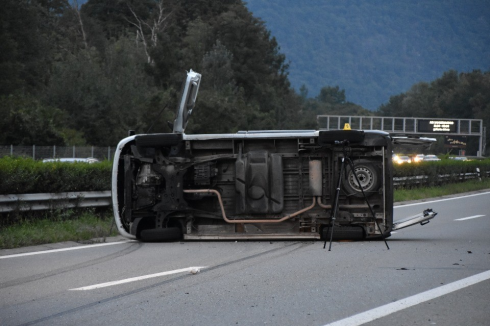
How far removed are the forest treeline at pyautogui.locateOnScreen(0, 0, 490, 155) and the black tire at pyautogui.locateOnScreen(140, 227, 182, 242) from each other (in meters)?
33.2

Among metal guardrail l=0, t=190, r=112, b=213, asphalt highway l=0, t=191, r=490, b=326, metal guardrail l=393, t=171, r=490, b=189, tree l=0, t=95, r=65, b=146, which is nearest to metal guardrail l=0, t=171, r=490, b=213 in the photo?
metal guardrail l=0, t=190, r=112, b=213

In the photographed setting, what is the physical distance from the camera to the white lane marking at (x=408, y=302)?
6867 mm

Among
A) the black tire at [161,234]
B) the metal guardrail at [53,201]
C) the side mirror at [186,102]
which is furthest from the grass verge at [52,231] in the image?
the side mirror at [186,102]

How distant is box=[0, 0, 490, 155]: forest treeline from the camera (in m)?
57.2

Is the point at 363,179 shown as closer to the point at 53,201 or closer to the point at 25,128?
the point at 53,201

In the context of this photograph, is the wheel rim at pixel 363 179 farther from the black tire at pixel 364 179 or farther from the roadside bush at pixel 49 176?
the roadside bush at pixel 49 176

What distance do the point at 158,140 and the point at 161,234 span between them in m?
1.45

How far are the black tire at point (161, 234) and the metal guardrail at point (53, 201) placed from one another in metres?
2.62

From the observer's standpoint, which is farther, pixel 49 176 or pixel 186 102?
pixel 49 176

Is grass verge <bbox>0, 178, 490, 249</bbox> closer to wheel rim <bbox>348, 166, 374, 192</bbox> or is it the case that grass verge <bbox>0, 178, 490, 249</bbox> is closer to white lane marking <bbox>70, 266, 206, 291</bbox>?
white lane marking <bbox>70, 266, 206, 291</bbox>

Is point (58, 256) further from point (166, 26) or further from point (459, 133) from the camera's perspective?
point (459, 133)

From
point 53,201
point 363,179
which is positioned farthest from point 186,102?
point 363,179

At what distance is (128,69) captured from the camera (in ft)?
231

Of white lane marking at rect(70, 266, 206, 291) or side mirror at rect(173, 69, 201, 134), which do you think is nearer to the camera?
white lane marking at rect(70, 266, 206, 291)
